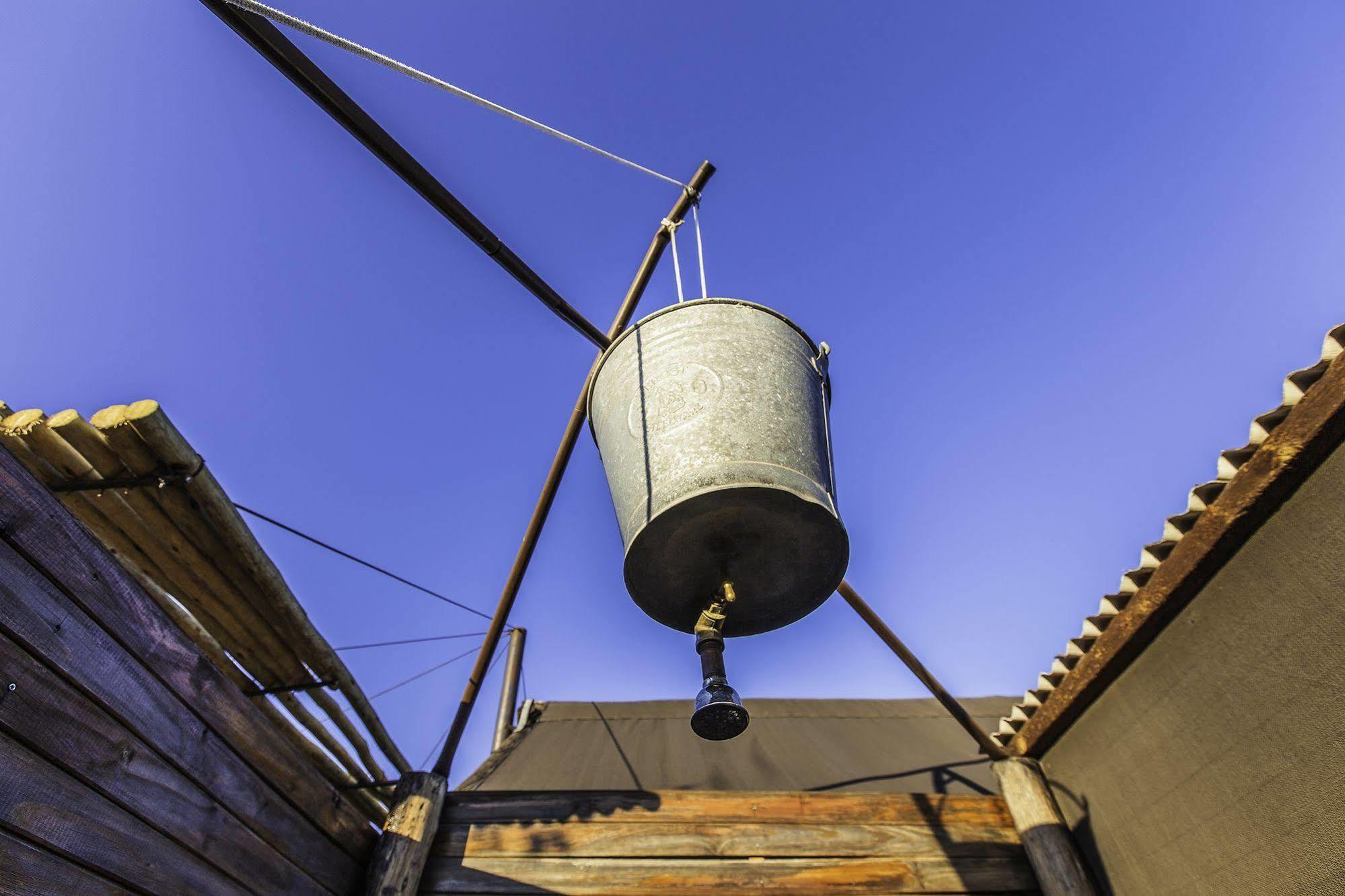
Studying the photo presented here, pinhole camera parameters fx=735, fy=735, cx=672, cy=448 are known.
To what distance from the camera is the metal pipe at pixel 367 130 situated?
2221 mm

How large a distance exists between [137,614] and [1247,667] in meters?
4.06

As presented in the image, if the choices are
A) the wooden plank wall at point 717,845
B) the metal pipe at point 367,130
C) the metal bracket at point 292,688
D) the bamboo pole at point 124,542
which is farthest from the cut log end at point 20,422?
the wooden plank wall at point 717,845

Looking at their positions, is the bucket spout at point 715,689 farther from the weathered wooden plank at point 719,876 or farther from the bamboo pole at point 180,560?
the bamboo pole at point 180,560

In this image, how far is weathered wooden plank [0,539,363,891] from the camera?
6.15ft

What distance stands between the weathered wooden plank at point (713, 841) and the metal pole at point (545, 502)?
0.40 metres

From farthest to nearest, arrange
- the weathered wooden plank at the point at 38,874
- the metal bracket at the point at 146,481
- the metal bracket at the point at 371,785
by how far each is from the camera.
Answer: the metal bracket at the point at 371,785, the metal bracket at the point at 146,481, the weathered wooden plank at the point at 38,874

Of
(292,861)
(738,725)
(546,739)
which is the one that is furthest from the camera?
(546,739)

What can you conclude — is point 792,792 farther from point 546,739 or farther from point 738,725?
point 546,739

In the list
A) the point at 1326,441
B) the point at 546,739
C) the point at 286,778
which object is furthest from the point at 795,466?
the point at 546,739

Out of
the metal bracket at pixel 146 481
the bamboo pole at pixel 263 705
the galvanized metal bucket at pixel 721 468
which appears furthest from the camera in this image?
the bamboo pole at pixel 263 705

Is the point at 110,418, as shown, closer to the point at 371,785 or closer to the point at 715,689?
the point at 715,689

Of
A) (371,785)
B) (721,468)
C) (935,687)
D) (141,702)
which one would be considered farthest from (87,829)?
(935,687)

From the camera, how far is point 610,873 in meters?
3.51

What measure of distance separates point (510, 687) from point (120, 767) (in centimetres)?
503
